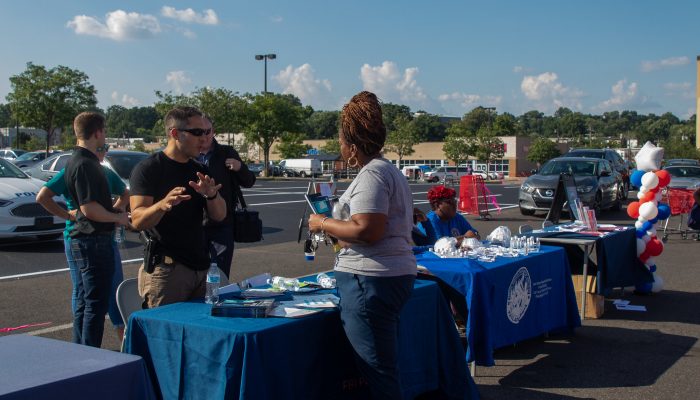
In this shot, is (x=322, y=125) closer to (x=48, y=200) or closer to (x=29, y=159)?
(x=29, y=159)

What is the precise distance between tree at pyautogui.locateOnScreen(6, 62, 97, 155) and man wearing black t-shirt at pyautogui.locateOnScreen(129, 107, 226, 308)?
4004cm

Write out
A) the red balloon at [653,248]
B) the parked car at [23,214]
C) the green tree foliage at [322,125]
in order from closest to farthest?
the red balloon at [653,248] → the parked car at [23,214] → the green tree foliage at [322,125]

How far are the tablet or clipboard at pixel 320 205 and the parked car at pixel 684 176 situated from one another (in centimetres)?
1887

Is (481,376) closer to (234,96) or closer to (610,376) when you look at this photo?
(610,376)

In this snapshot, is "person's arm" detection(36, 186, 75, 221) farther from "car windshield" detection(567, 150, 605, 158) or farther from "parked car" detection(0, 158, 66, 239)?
"car windshield" detection(567, 150, 605, 158)

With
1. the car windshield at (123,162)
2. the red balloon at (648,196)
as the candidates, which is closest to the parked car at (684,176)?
the red balloon at (648,196)

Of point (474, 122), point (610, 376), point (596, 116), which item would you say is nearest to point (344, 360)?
point (610, 376)

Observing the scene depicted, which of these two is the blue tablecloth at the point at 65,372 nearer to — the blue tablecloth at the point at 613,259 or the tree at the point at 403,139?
the blue tablecloth at the point at 613,259

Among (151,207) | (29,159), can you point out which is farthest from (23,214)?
(29,159)

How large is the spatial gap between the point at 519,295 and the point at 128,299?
3261 millimetres

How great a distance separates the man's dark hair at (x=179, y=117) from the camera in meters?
4.09

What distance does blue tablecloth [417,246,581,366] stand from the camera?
17.6 feet

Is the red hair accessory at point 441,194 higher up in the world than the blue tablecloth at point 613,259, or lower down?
higher up

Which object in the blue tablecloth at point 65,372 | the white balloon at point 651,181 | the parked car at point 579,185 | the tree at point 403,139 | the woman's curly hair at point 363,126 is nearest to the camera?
the blue tablecloth at point 65,372
